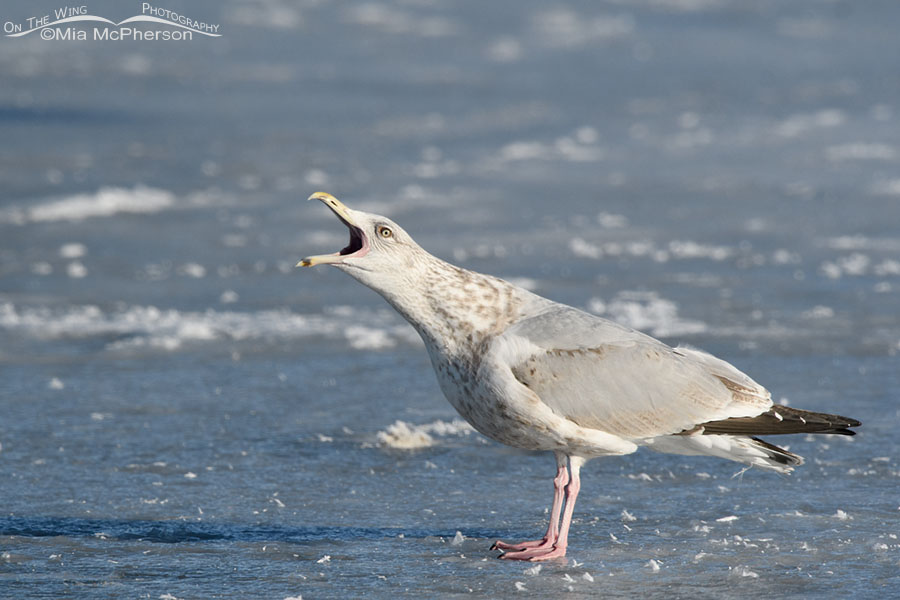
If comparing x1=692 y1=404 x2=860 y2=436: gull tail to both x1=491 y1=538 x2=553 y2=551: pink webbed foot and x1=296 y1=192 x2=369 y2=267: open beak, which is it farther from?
x1=296 y1=192 x2=369 y2=267: open beak

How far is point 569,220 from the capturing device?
13.4 meters

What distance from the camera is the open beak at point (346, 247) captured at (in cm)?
526

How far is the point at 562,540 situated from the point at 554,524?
0.33ft

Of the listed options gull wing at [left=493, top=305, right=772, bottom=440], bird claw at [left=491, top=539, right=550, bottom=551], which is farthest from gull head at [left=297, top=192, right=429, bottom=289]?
bird claw at [left=491, top=539, right=550, bottom=551]

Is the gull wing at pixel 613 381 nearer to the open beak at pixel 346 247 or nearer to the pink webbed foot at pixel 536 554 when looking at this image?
the pink webbed foot at pixel 536 554

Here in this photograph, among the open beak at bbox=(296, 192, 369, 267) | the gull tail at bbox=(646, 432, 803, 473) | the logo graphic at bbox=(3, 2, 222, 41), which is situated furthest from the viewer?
the logo graphic at bbox=(3, 2, 222, 41)

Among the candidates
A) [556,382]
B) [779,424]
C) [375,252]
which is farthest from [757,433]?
[375,252]

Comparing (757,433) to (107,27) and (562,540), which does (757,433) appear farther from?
(107,27)

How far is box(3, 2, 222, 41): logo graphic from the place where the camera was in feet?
93.9

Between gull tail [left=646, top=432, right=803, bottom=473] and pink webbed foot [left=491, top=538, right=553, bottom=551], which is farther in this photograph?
gull tail [left=646, top=432, right=803, bottom=473]

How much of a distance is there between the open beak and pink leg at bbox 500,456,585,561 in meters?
1.25

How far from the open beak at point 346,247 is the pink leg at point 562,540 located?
125 centimetres

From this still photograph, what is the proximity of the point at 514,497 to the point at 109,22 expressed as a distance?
2559cm

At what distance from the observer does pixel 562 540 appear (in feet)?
17.5
